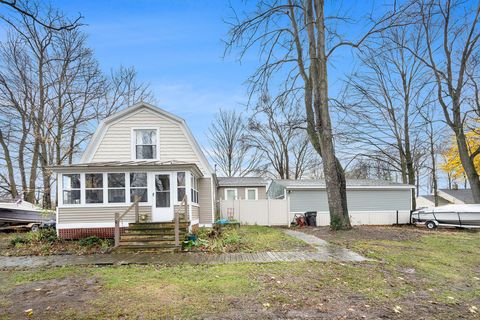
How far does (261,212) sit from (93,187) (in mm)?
10402

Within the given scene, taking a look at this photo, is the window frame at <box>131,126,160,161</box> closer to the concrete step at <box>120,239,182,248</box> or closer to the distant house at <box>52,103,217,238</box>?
the distant house at <box>52,103,217,238</box>

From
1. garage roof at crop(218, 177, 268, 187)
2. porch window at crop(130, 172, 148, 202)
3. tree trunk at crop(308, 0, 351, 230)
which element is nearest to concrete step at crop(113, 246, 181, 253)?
porch window at crop(130, 172, 148, 202)

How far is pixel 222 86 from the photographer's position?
1605 centimetres

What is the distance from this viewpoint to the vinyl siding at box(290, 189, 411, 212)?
22.2 metres

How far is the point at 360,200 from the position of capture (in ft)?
75.6

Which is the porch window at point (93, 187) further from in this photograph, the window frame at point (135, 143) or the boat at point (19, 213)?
the boat at point (19, 213)

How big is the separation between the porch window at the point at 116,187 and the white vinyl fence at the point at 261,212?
8.10m

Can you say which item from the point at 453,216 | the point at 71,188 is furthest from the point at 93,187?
the point at 453,216

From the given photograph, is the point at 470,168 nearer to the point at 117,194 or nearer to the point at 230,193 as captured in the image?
the point at 230,193

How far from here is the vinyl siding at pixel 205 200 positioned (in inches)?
646

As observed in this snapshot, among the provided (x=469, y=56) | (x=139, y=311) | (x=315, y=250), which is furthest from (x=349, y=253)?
(x=469, y=56)

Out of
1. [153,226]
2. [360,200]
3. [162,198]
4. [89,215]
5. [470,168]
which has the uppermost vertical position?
[470,168]

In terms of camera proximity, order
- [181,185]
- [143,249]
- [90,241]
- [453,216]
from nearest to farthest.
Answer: [143,249] → [90,241] → [181,185] → [453,216]

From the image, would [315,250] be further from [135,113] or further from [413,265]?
[135,113]
